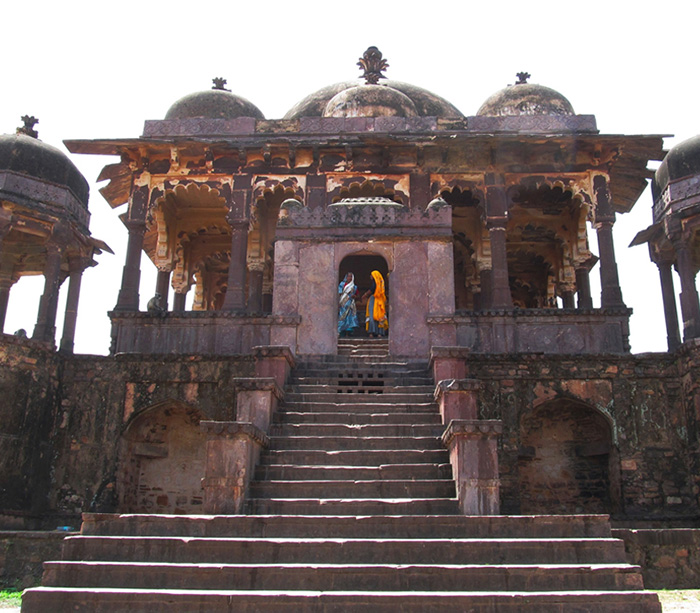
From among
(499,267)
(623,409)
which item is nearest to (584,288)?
(499,267)

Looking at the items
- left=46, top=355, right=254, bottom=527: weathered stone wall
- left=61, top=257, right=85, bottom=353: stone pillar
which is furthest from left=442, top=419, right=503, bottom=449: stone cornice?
left=61, top=257, right=85, bottom=353: stone pillar

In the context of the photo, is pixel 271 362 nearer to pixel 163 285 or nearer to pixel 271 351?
pixel 271 351

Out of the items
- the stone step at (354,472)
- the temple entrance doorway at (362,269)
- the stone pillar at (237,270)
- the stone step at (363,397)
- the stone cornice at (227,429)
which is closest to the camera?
the stone cornice at (227,429)

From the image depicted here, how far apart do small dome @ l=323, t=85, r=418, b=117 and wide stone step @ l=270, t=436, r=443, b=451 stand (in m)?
10.7

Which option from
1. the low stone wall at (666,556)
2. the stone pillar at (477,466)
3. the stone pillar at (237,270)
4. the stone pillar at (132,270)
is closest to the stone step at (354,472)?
the stone pillar at (477,466)

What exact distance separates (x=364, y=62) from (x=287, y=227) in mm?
10043

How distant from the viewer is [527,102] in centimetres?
1877

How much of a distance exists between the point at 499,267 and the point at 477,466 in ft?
26.7

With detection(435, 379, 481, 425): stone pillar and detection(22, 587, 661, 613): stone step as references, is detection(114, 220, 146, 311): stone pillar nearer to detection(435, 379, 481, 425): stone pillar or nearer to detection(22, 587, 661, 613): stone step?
detection(435, 379, 481, 425): stone pillar

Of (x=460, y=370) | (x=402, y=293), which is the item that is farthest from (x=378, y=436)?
(x=402, y=293)

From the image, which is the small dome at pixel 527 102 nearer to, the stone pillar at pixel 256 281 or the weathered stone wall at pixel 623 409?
the stone pillar at pixel 256 281

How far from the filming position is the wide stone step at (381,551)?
21.6ft

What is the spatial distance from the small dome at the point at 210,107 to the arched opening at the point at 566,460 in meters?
10.2

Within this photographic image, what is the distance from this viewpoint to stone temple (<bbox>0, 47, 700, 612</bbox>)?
6590mm
